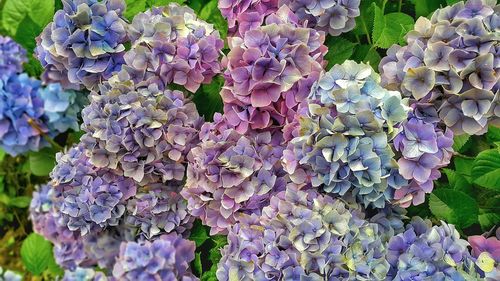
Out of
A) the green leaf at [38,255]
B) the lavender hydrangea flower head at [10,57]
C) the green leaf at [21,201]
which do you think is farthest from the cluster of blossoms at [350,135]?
the green leaf at [21,201]

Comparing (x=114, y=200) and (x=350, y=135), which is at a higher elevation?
(x=350, y=135)

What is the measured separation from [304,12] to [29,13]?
999mm

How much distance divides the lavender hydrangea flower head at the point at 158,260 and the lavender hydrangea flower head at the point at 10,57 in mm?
826

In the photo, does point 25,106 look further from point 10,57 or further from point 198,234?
point 198,234

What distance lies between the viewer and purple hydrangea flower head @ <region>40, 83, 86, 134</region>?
6.39 feet

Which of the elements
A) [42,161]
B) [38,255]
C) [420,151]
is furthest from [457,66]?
[38,255]

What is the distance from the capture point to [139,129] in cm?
140

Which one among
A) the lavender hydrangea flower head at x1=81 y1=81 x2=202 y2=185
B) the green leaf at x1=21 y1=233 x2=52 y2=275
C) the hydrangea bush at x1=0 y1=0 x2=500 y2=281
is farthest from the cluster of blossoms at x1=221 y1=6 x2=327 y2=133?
the green leaf at x1=21 y1=233 x2=52 y2=275

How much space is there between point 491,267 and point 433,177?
0.20 metres

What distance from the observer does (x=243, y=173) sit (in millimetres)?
1313

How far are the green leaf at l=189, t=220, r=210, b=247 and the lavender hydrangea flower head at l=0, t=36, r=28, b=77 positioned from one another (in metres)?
0.84

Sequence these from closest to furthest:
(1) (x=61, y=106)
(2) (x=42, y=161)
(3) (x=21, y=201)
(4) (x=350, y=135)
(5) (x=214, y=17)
Result: (4) (x=350, y=135)
(5) (x=214, y=17)
(1) (x=61, y=106)
(2) (x=42, y=161)
(3) (x=21, y=201)

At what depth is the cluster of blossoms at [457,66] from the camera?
1188 millimetres

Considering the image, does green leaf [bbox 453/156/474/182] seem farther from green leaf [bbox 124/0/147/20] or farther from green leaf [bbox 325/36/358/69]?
green leaf [bbox 124/0/147/20]
